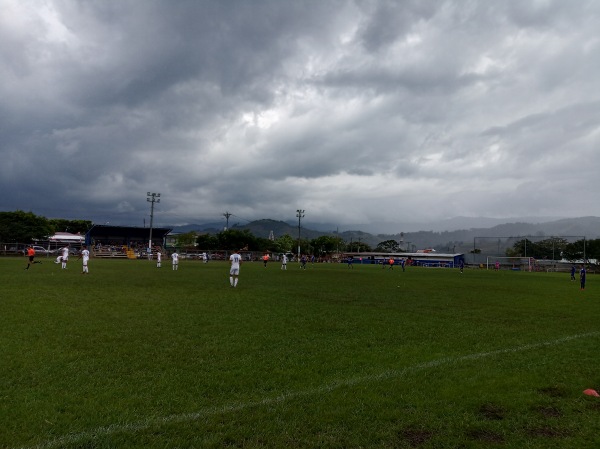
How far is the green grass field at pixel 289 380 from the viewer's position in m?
4.42

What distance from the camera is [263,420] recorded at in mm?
4730

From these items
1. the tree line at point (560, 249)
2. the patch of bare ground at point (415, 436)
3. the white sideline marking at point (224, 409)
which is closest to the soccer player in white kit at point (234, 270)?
the white sideline marking at point (224, 409)

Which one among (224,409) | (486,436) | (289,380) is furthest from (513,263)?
(224,409)

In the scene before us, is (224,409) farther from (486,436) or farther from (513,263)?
(513,263)

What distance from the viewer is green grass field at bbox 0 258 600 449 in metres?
4.42

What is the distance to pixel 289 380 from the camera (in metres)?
6.20

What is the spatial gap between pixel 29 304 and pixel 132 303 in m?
2.88

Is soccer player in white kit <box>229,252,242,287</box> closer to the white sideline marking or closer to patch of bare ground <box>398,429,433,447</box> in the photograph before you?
the white sideline marking

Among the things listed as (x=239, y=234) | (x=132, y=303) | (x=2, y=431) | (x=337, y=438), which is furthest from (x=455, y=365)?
(x=239, y=234)

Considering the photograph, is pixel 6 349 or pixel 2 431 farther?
pixel 6 349

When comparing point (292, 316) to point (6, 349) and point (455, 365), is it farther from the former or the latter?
point (6, 349)

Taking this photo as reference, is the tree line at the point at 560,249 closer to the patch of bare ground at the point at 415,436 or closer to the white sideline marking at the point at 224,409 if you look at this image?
the white sideline marking at the point at 224,409

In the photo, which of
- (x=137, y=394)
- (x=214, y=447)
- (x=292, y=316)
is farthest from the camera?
(x=292, y=316)

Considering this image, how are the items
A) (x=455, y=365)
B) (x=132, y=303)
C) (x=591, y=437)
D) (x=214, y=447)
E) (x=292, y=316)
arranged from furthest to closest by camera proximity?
(x=132, y=303), (x=292, y=316), (x=455, y=365), (x=591, y=437), (x=214, y=447)
